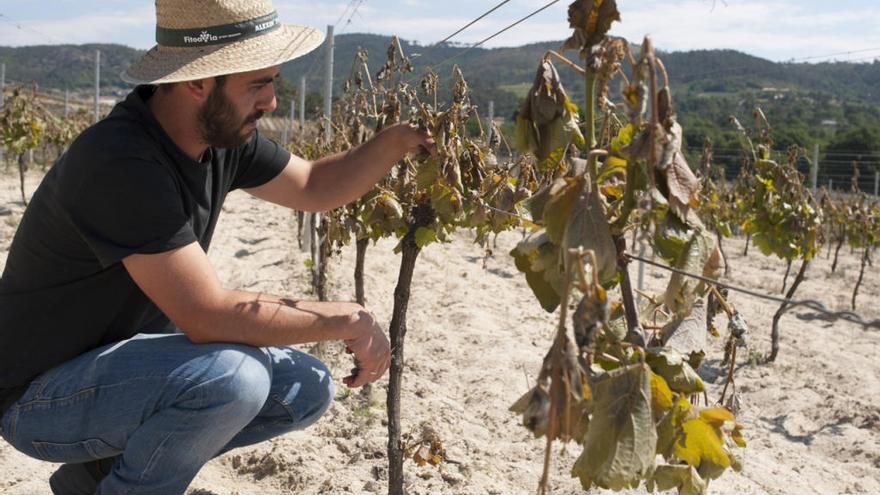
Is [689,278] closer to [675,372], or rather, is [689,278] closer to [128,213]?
[675,372]

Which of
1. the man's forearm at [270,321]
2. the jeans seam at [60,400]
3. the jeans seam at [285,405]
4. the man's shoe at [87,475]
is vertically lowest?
the man's shoe at [87,475]

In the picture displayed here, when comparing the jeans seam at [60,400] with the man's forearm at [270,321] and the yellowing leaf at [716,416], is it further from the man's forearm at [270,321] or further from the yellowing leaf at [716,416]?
the yellowing leaf at [716,416]

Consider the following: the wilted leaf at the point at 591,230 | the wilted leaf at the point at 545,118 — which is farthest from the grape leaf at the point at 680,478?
the wilted leaf at the point at 545,118

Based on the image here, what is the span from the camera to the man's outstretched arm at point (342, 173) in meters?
2.42

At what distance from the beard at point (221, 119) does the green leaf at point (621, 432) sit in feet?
3.64

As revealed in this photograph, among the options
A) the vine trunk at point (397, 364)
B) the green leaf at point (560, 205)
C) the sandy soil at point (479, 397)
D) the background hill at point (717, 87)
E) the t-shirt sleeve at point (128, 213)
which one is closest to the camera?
the green leaf at point (560, 205)

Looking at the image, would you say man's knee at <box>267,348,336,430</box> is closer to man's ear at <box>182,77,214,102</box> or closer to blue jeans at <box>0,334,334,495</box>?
blue jeans at <box>0,334,334,495</box>

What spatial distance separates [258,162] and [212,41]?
522mm

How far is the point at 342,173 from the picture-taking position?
2531mm

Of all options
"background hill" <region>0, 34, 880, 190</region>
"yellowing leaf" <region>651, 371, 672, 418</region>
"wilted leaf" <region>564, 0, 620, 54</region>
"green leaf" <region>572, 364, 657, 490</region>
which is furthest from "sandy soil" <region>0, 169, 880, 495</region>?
"background hill" <region>0, 34, 880, 190</region>

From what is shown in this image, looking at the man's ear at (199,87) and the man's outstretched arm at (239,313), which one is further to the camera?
the man's ear at (199,87)

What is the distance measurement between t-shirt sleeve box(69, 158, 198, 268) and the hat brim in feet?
0.74

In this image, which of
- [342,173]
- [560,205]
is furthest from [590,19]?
[342,173]

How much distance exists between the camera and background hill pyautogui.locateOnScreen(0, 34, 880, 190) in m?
34.1
